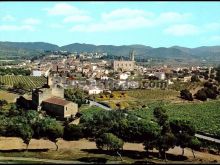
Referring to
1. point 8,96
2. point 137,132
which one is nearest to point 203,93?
point 8,96

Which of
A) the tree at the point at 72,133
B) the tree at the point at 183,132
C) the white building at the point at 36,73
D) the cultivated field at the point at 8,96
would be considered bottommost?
Result: the white building at the point at 36,73

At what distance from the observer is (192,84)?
12838 centimetres

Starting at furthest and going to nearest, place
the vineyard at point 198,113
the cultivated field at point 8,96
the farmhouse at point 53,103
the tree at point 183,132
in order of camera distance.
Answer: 1. the cultivated field at point 8,96
2. the farmhouse at point 53,103
3. the vineyard at point 198,113
4. the tree at point 183,132

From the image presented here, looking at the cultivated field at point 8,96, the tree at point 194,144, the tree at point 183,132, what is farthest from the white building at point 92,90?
the tree at point 194,144

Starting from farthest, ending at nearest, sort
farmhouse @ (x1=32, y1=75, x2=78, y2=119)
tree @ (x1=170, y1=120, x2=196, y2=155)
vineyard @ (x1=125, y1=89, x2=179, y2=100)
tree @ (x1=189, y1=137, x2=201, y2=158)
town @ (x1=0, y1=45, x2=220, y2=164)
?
vineyard @ (x1=125, y1=89, x2=179, y2=100)
town @ (x1=0, y1=45, x2=220, y2=164)
farmhouse @ (x1=32, y1=75, x2=78, y2=119)
tree @ (x1=189, y1=137, x2=201, y2=158)
tree @ (x1=170, y1=120, x2=196, y2=155)

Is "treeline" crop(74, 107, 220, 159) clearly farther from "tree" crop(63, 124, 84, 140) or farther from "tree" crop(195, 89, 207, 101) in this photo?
"tree" crop(195, 89, 207, 101)

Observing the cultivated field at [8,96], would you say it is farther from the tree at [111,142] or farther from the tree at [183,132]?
the tree at [183,132]

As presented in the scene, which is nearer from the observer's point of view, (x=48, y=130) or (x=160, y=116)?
(x=48, y=130)

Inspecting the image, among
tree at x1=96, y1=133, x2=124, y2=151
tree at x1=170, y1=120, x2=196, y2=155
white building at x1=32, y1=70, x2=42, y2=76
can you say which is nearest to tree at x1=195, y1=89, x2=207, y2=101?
tree at x1=170, y1=120, x2=196, y2=155

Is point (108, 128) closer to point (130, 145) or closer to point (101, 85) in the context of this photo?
point (130, 145)

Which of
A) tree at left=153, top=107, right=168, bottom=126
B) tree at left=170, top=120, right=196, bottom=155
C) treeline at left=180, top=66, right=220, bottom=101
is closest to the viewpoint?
tree at left=170, top=120, right=196, bottom=155

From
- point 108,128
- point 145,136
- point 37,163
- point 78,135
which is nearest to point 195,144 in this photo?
point 145,136

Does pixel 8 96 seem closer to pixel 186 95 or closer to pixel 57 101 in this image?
pixel 57 101

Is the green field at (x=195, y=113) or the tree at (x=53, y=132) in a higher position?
the tree at (x=53, y=132)
